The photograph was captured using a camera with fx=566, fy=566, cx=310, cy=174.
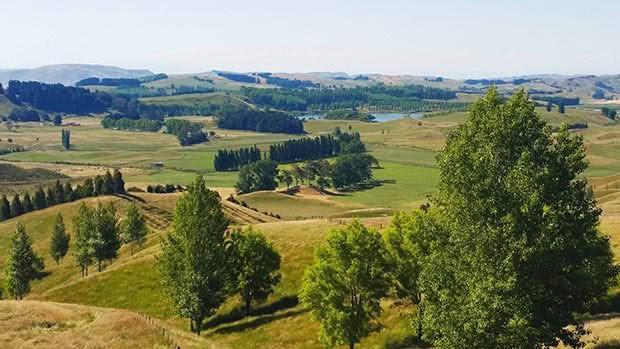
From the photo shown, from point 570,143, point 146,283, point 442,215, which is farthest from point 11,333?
point 146,283

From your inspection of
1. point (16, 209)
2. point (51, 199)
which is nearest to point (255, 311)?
point (51, 199)

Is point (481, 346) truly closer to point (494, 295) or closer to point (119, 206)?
point (494, 295)

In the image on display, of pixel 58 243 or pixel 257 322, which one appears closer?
pixel 257 322

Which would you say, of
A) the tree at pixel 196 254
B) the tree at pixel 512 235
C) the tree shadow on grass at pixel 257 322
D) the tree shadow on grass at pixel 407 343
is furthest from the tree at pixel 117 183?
the tree at pixel 512 235

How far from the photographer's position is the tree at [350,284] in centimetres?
5488

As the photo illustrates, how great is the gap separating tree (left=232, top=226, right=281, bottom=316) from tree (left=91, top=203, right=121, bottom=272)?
4684cm

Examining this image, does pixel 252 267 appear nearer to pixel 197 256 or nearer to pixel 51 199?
pixel 197 256

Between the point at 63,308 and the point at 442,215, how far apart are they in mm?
36775

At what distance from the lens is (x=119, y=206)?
15588 centimetres

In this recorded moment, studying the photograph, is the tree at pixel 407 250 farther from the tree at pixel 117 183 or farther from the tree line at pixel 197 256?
the tree at pixel 117 183

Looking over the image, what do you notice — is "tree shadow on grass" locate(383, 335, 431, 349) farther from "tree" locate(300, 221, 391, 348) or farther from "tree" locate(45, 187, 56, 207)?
"tree" locate(45, 187, 56, 207)

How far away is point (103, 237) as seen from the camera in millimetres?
112000

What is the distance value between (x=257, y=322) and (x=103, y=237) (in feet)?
176

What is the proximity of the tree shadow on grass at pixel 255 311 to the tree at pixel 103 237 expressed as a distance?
43.5 m
